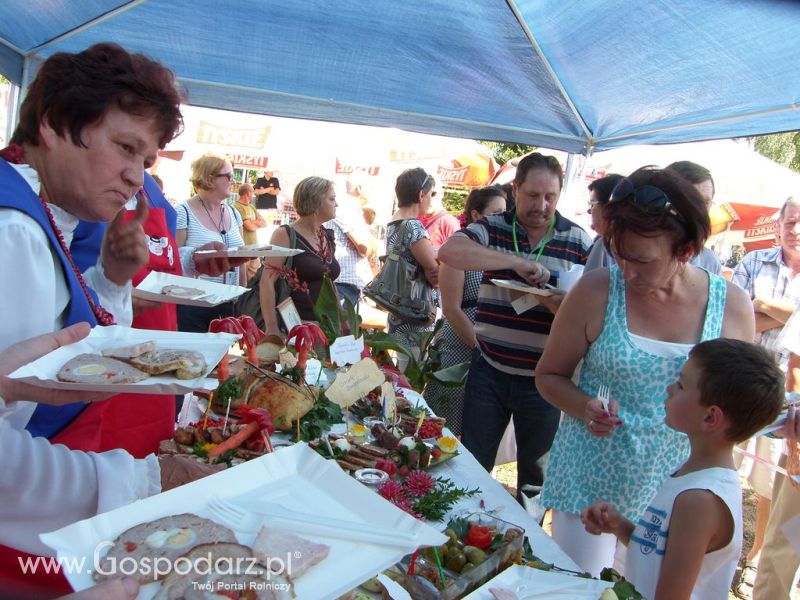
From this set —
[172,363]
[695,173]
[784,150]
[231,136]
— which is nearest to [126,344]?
[172,363]

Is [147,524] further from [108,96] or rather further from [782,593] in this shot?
[782,593]

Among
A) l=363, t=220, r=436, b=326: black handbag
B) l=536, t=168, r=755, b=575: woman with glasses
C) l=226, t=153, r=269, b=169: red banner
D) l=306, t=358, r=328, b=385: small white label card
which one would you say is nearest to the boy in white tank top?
l=536, t=168, r=755, b=575: woman with glasses

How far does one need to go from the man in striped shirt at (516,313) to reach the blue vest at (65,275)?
5.92ft

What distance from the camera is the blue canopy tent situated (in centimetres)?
288

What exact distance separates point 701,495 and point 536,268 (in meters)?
1.36

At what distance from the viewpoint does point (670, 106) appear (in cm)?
370

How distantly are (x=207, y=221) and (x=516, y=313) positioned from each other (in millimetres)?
2356

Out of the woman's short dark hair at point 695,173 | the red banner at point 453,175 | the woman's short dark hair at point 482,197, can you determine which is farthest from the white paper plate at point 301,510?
the red banner at point 453,175

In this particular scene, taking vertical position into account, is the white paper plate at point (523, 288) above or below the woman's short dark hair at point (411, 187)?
below

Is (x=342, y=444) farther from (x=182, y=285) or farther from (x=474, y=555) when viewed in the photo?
(x=182, y=285)

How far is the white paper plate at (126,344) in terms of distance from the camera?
36.9 inches

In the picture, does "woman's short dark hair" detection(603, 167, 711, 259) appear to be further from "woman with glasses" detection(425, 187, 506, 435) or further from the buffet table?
"woman with glasses" detection(425, 187, 506, 435)

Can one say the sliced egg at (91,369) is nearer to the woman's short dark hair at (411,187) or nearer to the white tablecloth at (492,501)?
the white tablecloth at (492,501)

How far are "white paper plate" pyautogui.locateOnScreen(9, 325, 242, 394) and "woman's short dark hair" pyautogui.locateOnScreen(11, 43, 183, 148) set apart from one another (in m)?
0.40
